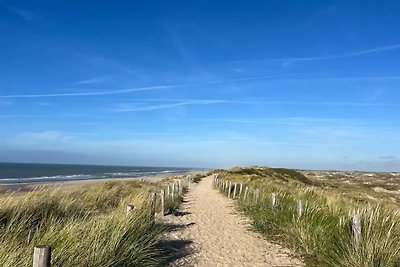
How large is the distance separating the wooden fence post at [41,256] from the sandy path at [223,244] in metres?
4.15

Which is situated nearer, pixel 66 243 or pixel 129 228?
pixel 66 243

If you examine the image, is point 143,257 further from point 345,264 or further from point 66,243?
point 345,264

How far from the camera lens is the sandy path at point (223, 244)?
8789mm

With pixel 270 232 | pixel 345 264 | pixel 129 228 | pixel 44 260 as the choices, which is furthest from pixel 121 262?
pixel 270 232

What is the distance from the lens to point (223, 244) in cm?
1066

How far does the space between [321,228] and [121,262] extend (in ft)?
15.3

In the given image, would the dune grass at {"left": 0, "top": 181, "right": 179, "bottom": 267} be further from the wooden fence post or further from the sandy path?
the sandy path

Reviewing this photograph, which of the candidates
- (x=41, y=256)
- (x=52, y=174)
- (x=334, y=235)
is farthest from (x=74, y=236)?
(x=52, y=174)

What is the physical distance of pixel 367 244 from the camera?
7.12 meters

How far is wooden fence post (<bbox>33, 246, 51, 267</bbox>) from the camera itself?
4352 mm

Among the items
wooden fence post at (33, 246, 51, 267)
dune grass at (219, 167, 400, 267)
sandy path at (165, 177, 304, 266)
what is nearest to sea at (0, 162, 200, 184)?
sandy path at (165, 177, 304, 266)

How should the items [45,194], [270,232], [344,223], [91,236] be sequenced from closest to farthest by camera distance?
1. [91,236]
2. [344,223]
3. [45,194]
4. [270,232]

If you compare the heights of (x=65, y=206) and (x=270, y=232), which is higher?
(x=65, y=206)

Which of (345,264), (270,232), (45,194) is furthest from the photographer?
(270,232)
